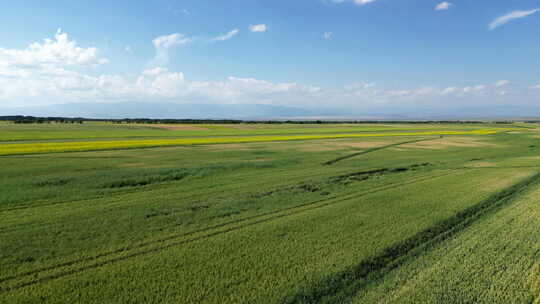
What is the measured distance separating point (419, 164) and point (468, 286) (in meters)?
17.9

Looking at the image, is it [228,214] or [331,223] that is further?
[228,214]

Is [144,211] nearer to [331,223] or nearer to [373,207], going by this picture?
[331,223]

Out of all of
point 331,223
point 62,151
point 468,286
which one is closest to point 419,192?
point 331,223

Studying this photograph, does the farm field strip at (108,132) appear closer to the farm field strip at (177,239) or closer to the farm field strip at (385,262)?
the farm field strip at (177,239)

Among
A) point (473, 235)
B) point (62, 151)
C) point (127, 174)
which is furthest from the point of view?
point (62, 151)

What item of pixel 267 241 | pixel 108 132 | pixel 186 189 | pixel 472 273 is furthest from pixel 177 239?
pixel 108 132

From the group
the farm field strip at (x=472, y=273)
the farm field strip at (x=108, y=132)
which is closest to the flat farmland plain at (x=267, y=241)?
the farm field strip at (x=472, y=273)

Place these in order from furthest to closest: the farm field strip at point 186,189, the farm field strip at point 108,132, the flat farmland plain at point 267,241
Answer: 1. the farm field strip at point 108,132
2. the farm field strip at point 186,189
3. the flat farmland plain at point 267,241

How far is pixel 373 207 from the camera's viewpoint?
10641 mm

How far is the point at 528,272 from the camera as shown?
6.12 meters

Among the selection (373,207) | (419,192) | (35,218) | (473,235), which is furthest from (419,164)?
(35,218)

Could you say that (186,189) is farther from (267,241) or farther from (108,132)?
(108,132)

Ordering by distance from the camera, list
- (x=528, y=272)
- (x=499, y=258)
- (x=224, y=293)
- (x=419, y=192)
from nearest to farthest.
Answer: (x=224, y=293) → (x=528, y=272) → (x=499, y=258) → (x=419, y=192)

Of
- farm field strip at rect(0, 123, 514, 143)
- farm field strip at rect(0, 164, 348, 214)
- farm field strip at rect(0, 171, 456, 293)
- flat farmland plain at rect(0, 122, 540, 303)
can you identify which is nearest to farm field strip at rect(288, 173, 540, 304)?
flat farmland plain at rect(0, 122, 540, 303)
